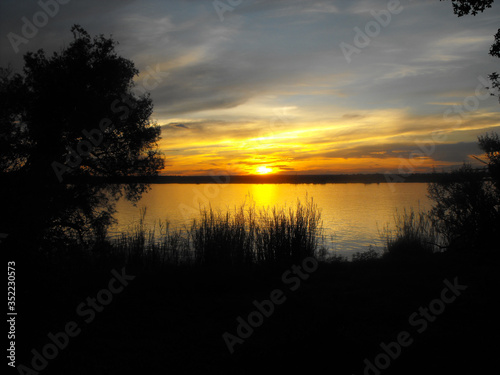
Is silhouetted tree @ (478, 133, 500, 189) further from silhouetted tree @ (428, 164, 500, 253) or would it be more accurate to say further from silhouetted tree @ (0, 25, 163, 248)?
silhouetted tree @ (0, 25, 163, 248)

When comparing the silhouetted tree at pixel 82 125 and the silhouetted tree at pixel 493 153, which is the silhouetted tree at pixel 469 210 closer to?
the silhouetted tree at pixel 493 153

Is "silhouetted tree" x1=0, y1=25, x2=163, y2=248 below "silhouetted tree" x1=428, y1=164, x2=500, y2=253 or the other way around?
the other way around

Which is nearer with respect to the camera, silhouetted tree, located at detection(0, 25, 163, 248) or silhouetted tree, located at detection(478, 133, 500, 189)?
silhouetted tree, located at detection(478, 133, 500, 189)

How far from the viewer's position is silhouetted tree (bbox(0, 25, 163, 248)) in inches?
485

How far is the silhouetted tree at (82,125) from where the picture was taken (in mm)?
12328

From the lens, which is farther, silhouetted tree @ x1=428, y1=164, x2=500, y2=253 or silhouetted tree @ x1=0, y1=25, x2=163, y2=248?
silhouetted tree @ x1=0, y1=25, x2=163, y2=248

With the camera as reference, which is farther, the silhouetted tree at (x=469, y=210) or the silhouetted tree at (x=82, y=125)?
the silhouetted tree at (x=82, y=125)

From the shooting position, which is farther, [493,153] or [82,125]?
[82,125]

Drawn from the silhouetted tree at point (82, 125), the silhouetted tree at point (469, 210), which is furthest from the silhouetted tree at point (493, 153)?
the silhouetted tree at point (82, 125)

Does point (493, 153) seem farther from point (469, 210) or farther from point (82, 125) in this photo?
point (82, 125)

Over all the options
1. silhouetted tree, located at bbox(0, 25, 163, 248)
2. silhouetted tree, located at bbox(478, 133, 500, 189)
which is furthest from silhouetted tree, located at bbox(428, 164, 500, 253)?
silhouetted tree, located at bbox(0, 25, 163, 248)

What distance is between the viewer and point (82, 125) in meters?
13.3

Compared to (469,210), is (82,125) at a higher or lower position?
higher

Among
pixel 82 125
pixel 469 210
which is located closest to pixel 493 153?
pixel 469 210
